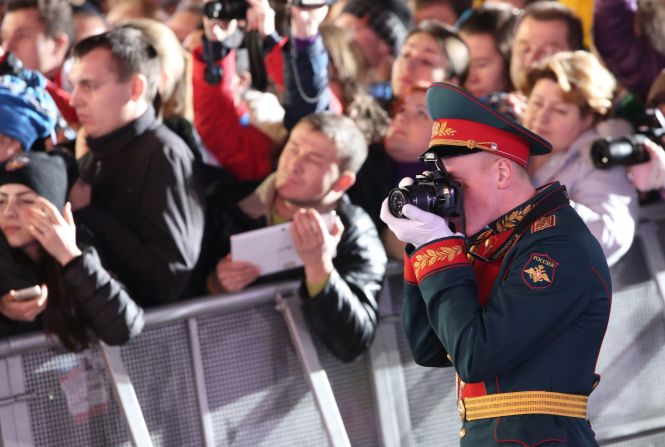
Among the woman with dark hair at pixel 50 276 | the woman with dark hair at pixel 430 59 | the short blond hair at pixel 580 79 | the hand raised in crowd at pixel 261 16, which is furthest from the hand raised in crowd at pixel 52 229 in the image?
the short blond hair at pixel 580 79

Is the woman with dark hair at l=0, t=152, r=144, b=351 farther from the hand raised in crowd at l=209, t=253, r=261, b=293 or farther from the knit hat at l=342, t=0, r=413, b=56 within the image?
the knit hat at l=342, t=0, r=413, b=56

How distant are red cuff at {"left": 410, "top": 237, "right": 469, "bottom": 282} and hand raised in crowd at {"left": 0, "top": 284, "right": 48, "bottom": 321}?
1662 mm

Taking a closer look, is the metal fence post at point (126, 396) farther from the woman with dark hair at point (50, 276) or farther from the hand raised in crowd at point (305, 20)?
the hand raised in crowd at point (305, 20)

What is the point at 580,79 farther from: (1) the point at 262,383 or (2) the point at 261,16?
(1) the point at 262,383

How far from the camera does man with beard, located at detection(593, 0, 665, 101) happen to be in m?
5.64

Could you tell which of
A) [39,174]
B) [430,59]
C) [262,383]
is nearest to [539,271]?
[262,383]

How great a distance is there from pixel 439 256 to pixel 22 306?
178 centimetres

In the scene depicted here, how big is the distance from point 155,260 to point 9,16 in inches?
88.4

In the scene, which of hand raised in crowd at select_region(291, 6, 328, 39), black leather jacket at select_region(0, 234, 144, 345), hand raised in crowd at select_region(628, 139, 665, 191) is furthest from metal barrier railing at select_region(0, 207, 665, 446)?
hand raised in crowd at select_region(291, 6, 328, 39)

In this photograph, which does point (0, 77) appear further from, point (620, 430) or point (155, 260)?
point (620, 430)

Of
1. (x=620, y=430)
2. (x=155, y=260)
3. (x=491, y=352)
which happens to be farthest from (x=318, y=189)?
(x=491, y=352)

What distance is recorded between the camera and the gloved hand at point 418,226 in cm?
303

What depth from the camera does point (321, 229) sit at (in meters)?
4.45

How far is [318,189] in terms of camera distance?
15.8 ft
